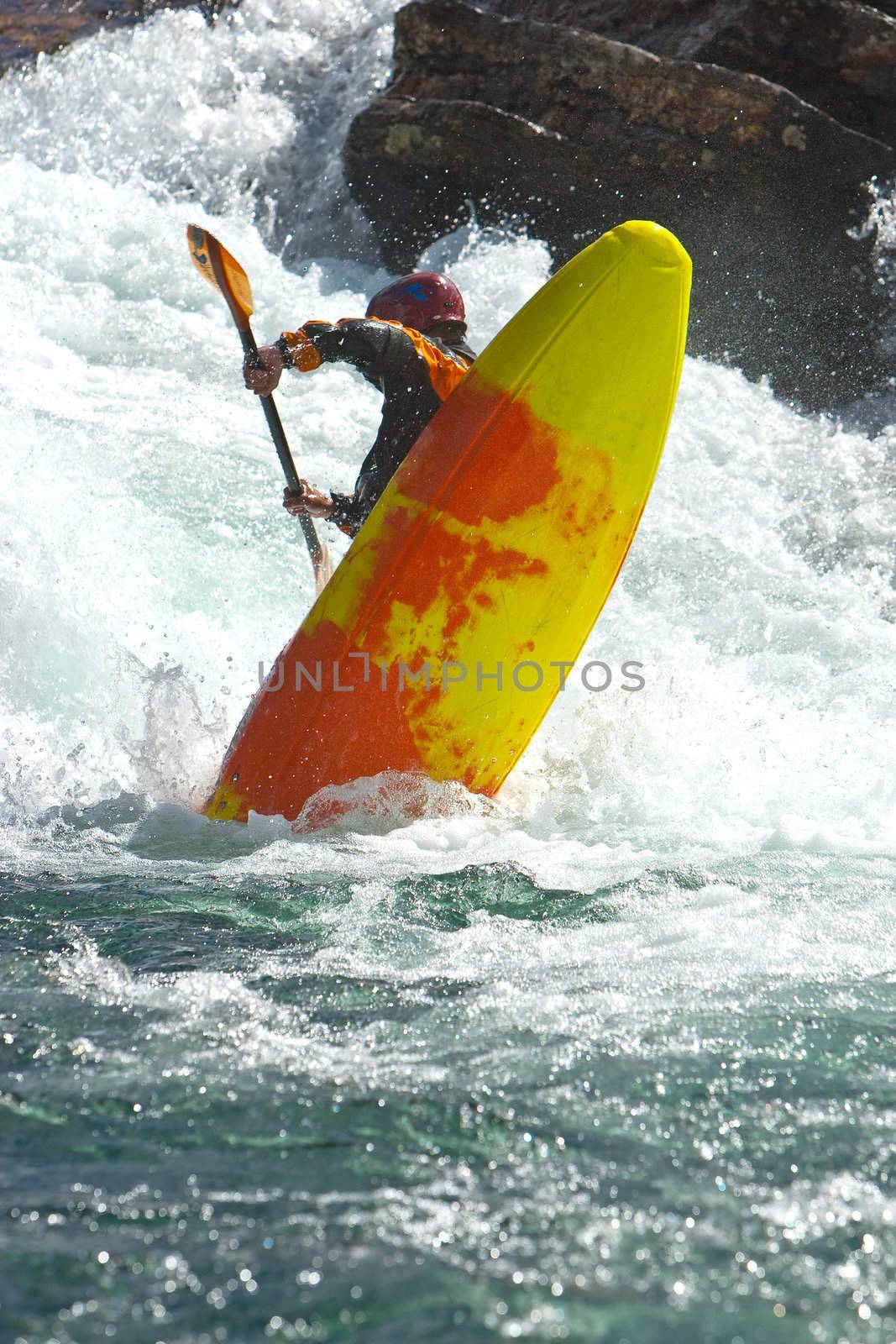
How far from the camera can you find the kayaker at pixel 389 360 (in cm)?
332

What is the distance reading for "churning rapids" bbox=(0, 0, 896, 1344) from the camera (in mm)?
1412

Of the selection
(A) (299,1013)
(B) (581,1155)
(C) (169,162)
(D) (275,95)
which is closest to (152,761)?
(A) (299,1013)

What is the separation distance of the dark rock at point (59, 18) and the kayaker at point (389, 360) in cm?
788

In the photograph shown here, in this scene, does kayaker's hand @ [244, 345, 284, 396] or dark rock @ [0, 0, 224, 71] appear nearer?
kayaker's hand @ [244, 345, 284, 396]

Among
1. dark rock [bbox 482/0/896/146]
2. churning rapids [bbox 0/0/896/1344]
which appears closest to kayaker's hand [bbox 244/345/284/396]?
churning rapids [bbox 0/0/896/1344]

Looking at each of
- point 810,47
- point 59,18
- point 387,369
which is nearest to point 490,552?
point 387,369

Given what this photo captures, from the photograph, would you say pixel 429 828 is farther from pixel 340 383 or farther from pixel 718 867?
pixel 340 383

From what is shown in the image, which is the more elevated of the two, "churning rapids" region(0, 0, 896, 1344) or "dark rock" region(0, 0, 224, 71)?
"dark rock" region(0, 0, 224, 71)

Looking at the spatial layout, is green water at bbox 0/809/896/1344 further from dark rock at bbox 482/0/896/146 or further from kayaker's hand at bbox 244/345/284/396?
dark rock at bbox 482/0/896/146

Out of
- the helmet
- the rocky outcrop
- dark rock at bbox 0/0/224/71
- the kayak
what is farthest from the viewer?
dark rock at bbox 0/0/224/71

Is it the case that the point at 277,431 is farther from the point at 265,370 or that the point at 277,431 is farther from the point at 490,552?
the point at 490,552

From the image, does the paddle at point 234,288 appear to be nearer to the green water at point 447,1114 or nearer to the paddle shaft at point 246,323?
the paddle shaft at point 246,323

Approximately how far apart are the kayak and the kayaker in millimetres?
173

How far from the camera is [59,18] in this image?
34.7ft
